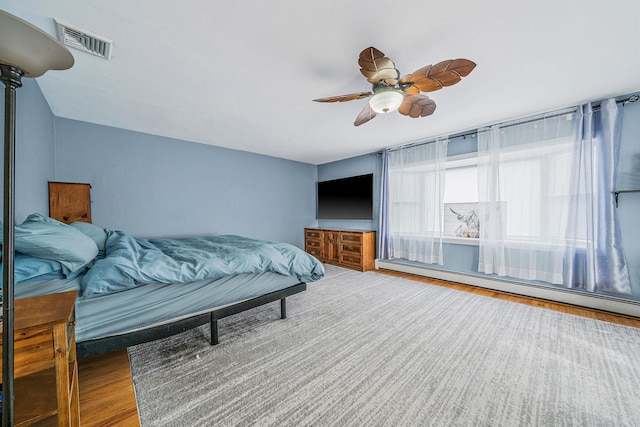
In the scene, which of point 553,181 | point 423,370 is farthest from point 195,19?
point 553,181

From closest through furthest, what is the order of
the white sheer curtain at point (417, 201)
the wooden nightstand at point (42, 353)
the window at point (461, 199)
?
the wooden nightstand at point (42, 353), the window at point (461, 199), the white sheer curtain at point (417, 201)

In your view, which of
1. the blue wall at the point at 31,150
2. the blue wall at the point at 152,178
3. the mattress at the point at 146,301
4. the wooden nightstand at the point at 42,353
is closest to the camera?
the wooden nightstand at the point at 42,353

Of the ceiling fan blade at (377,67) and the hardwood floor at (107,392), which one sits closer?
the hardwood floor at (107,392)

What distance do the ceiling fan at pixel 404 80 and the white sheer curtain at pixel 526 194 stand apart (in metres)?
1.73

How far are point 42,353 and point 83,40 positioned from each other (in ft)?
6.46

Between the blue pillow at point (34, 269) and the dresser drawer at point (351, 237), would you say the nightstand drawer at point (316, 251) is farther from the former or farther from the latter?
the blue pillow at point (34, 269)

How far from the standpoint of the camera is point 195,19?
1.43m

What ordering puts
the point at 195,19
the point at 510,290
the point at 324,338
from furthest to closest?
1. the point at 510,290
2. the point at 324,338
3. the point at 195,19

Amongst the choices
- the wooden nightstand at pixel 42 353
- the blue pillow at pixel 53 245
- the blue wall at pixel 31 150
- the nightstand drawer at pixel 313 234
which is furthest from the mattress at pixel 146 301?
the nightstand drawer at pixel 313 234

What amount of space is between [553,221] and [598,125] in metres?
1.11

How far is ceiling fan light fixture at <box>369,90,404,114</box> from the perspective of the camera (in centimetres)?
185

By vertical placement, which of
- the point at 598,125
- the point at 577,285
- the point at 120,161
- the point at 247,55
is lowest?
the point at 577,285

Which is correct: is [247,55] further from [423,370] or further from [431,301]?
[431,301]

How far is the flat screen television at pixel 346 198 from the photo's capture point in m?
4.63
